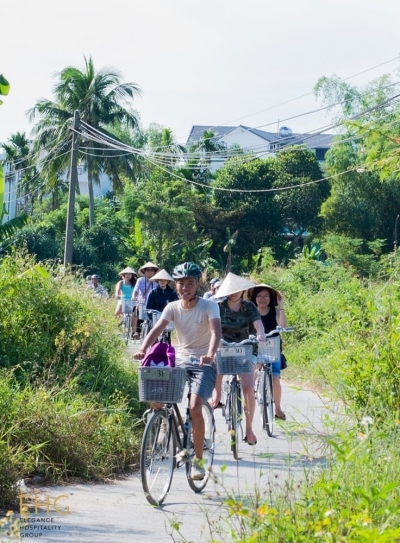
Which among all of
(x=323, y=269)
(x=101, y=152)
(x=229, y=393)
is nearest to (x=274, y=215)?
(x=101, y=152)

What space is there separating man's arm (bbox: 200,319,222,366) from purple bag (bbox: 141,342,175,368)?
0.91 feet

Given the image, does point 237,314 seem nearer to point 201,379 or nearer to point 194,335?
point 194,335

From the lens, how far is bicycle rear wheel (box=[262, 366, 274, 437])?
1221 cm

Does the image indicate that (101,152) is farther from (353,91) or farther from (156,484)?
(156,484)

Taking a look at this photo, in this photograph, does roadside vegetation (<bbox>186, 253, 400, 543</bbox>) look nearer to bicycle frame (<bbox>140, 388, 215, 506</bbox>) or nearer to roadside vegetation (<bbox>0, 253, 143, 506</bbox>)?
bicycle frame (<bbox>140, 388, 215, 506</bbox>)

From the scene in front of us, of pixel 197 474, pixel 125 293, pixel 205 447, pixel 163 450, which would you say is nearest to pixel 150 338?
pixel 163 450

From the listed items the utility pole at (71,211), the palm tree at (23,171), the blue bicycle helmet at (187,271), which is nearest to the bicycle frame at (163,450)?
the blue bicycle helmet at (187,271)

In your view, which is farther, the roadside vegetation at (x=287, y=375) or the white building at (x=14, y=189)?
the white building at (x=14, y=189)

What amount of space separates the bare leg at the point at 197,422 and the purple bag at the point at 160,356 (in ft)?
1.32

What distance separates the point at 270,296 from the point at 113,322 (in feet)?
8.39

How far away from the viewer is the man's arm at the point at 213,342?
8625 mm

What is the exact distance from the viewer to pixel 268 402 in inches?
484

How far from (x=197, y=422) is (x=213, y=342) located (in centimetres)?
68

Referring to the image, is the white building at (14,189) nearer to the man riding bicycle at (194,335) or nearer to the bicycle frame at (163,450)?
the man riding bicycle at (194,335)
